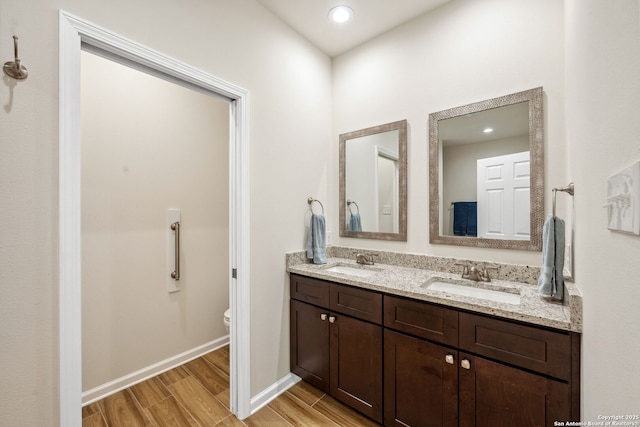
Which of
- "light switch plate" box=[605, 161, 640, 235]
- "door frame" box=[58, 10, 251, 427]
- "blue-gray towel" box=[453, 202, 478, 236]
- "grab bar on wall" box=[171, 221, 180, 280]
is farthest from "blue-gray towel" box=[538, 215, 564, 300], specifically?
"grab bar on wall" box=[171, 221, 180, 280]

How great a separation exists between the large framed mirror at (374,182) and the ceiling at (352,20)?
0.77 m

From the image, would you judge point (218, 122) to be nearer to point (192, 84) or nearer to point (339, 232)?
point (192, 84)

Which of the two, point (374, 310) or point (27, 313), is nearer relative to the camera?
point (27, 313)

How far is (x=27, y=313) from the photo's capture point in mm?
1021

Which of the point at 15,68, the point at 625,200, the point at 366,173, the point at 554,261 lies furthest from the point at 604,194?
the point at 15,68

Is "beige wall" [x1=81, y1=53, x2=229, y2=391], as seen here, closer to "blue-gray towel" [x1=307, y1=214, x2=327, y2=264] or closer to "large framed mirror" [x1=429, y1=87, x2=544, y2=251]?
"blue-gray towel" [x1=307, y1=214, x2=327, y2=264]

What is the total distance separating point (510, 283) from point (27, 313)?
2.33m

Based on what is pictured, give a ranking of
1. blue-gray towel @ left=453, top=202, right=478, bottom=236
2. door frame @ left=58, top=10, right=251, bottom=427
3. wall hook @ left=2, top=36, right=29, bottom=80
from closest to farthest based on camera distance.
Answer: wall hook @ left=2, top=36, right=29, bottom=80, door frame @ left=58, top=10, right=251, bottom=427, blue-gray towel @ left=453, top=202, right=478, bottom=236

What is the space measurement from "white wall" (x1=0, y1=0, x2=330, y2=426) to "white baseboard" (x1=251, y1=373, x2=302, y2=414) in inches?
1.9

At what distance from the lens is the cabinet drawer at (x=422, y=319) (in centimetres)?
136

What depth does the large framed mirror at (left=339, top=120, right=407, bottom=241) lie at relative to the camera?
6.99ft

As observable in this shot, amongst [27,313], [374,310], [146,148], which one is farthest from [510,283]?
[146,148]

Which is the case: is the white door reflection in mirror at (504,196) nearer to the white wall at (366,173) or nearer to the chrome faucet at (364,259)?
the white wall at (366,173)

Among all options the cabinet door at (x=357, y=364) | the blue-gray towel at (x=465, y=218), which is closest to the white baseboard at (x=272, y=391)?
the cabinet door at (x=357, y=364)
